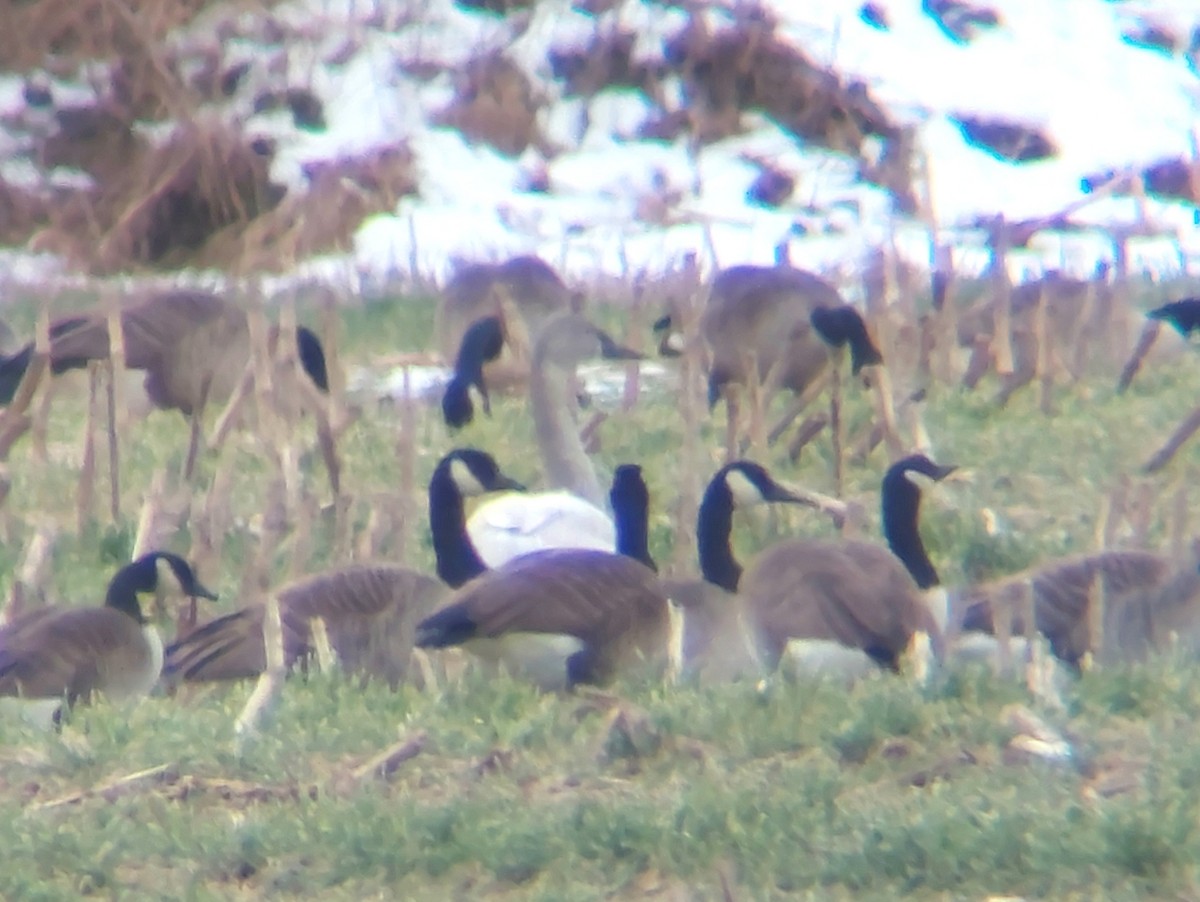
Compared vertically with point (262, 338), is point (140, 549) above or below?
below

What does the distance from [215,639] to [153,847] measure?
2.00 meters

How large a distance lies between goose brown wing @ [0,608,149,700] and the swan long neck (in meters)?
3.01

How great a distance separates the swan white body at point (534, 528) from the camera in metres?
8.61

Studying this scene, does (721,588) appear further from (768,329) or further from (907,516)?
(768,329)

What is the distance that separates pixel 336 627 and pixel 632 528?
5.56ft

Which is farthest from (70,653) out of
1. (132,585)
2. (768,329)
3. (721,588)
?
(768,329)

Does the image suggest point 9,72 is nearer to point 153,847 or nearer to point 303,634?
point 303,634

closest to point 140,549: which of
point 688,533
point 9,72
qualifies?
point 688,533

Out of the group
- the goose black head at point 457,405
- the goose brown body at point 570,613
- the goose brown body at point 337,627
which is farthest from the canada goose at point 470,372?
the goose brown body at point 570,613

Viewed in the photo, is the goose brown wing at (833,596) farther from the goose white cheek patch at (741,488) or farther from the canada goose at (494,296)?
the canada goose at (494,296)

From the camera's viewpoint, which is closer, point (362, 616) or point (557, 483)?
point (362, 616)

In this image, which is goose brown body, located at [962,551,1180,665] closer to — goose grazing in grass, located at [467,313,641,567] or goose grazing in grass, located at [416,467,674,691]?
goose grazing in grass, located at [416,467,674,691]

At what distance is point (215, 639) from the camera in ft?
23.9

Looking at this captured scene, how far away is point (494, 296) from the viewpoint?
1389 centimetres
